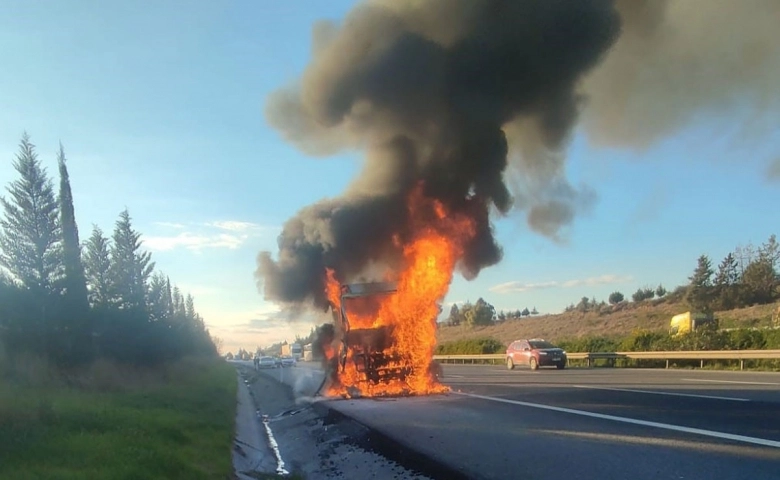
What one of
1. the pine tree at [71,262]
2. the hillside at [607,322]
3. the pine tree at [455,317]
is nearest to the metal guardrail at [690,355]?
the hillside at [607,322]

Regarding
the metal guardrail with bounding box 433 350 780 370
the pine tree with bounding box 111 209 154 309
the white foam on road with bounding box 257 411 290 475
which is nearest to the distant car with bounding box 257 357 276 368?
the pine tree with bounding box 111 209 154 309

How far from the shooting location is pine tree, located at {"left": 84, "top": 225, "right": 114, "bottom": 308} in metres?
41.7

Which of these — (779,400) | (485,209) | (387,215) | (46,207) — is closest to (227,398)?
(387,215)

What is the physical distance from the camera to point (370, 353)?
59.7 feet

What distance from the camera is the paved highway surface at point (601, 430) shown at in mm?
6969

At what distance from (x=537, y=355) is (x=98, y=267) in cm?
2866

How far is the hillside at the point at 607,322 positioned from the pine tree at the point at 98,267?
79.1ft

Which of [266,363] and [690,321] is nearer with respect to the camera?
[690,321]

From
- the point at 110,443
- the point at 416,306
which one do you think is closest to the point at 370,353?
the point at 416,306

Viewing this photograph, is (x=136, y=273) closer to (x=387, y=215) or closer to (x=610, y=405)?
(x=387, y=215)

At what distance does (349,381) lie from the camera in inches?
735

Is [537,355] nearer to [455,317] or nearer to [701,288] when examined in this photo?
[701,288]

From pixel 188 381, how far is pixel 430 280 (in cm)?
1984

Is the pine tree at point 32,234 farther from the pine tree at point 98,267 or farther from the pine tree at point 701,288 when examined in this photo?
the pine tree at point 701,288
